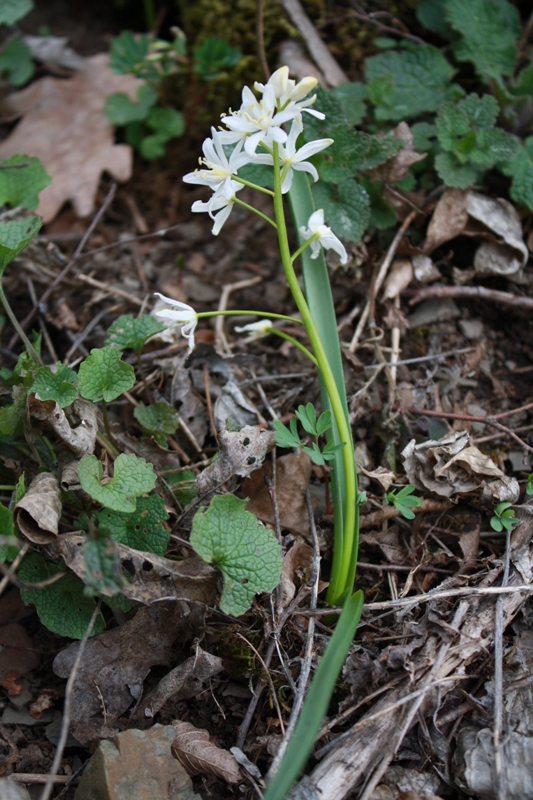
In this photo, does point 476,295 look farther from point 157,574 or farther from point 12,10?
point 12,10

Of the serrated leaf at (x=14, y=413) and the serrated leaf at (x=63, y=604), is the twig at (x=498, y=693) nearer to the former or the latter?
the serrated leaf at (x=63, y=604)

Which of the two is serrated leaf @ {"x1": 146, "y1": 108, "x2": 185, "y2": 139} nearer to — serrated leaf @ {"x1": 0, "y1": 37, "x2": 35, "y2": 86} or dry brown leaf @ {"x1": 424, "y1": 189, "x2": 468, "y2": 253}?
serrated leaf @ {"x1": 0, "y1": 37, "x2": 35, "y2": 86}

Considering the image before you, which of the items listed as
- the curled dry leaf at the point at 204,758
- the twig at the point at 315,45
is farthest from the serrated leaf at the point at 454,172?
the curled dry leaf at the point at 204,758

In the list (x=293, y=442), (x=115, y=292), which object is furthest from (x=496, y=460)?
(x=115, y=292)

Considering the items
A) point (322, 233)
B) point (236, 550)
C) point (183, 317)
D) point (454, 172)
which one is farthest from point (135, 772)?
point (454, 172)

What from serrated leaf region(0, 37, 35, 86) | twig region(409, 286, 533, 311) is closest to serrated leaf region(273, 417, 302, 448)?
twig region(409, 286, 533, 311)

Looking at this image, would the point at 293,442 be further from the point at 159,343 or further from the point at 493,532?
the point at 159,343
